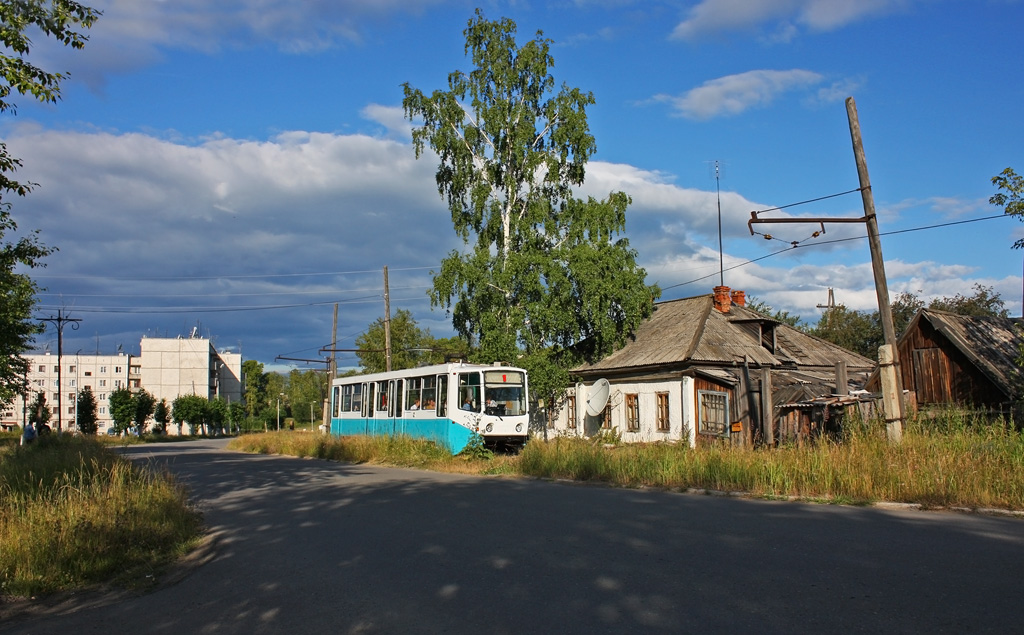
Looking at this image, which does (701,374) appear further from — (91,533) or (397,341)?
(397,341)

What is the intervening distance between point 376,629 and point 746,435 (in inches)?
672

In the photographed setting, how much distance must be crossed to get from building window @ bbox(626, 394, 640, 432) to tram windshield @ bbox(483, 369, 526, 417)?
5416 millimetres

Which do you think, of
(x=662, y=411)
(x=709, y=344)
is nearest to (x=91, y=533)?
(x=662, y=411)

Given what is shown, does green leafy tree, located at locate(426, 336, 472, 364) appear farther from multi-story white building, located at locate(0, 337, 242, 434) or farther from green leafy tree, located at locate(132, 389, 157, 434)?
multi-story white building, located at locate(0, 337, 242, 434)

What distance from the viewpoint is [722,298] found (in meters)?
32.3

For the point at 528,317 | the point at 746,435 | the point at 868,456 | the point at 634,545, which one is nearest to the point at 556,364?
the point at 528,317

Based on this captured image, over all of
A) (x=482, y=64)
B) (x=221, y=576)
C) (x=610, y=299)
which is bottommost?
(x=221, y=576)

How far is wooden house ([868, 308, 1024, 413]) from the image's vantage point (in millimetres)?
21969

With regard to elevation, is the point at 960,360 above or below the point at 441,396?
above

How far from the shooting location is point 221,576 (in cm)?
790

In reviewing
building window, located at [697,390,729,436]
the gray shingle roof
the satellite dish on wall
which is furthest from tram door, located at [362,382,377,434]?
building window, located at [697,390,729,436]

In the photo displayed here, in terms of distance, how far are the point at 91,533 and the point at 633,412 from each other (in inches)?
874

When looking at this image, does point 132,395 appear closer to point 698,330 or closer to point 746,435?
point 698,330

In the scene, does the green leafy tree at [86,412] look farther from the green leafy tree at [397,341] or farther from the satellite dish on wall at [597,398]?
the satellite dish on wall at [597,398]
